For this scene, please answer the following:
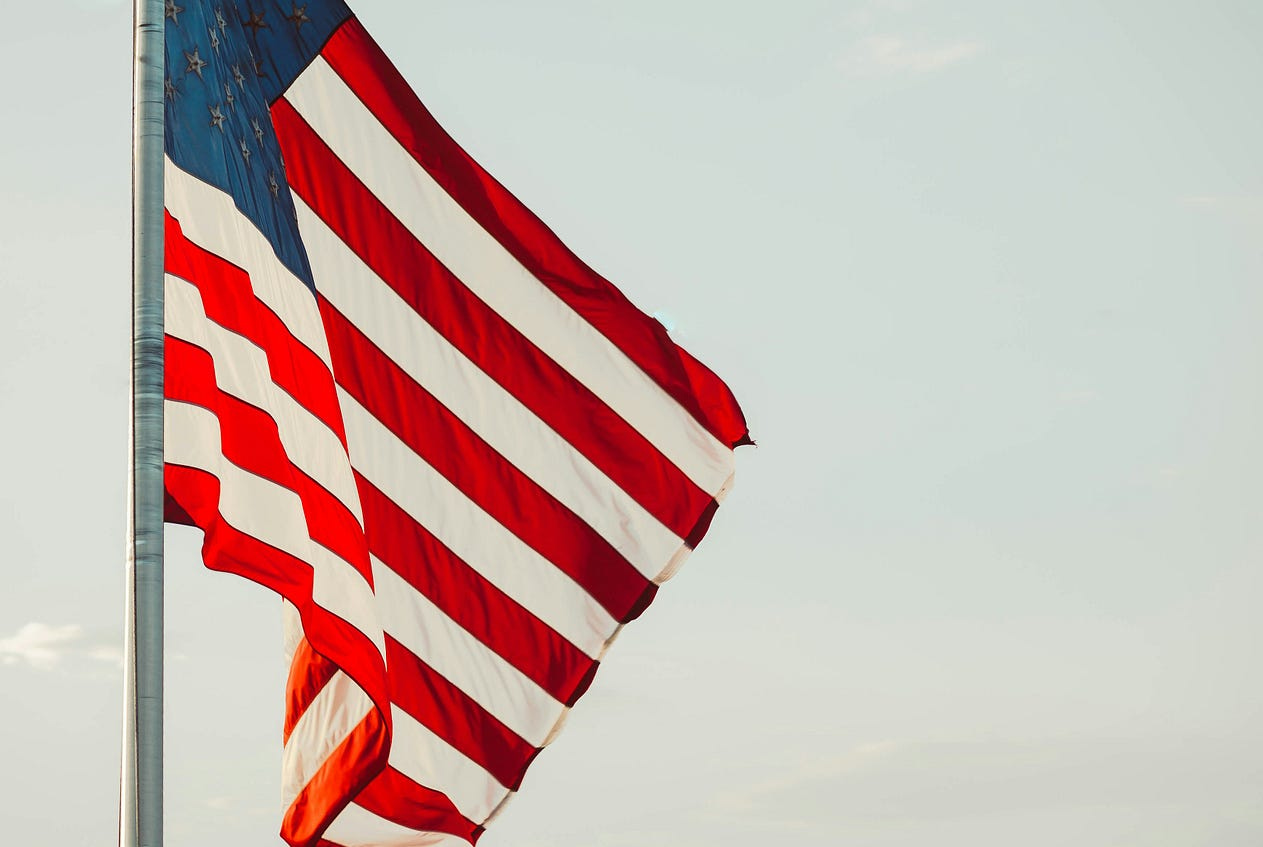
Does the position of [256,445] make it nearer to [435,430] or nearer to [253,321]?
[253,321]

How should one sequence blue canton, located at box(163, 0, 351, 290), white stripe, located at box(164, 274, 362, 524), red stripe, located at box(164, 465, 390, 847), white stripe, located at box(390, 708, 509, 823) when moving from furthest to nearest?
white stripe, located at box(390, 708, 509, 823), blue canton, located at box(163, 0, 351, 290), white stripe, located at box(164, 274, 362, 524), red stripe, located at box(164, 465, 390, 847)

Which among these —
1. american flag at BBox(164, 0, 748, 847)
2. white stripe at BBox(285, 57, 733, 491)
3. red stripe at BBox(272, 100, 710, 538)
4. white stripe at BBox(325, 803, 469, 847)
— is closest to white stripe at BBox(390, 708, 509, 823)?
american flag at BBox(164, 0, 748, 847)

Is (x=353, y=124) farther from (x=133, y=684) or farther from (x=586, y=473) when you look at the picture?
(x=133, y=684)

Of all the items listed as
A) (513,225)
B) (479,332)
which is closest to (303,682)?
(479,332)

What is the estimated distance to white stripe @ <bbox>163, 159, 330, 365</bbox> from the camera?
10.6 meters

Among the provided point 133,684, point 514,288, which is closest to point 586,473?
point 514,288

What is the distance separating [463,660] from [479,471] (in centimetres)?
138

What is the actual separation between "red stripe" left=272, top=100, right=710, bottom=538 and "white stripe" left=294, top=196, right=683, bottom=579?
65 mm

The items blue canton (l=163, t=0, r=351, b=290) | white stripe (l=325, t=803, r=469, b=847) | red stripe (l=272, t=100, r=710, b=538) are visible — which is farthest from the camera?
white stripe (l=325, t=803, r=469, b=847)

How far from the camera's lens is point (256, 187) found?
11305 mm

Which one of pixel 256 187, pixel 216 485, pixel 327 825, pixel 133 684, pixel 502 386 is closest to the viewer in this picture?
pixel 133 684

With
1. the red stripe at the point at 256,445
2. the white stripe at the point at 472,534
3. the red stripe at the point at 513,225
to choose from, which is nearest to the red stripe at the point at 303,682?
the white stripe at the point at 472,534

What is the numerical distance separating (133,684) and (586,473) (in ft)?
17.1

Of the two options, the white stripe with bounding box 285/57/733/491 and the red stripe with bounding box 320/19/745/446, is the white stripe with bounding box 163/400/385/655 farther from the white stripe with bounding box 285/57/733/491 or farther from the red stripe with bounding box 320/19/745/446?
the red stripe with bounding box 320/19/745/446
